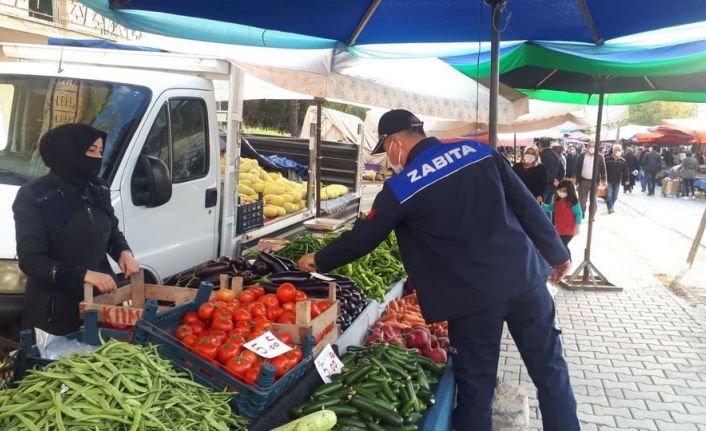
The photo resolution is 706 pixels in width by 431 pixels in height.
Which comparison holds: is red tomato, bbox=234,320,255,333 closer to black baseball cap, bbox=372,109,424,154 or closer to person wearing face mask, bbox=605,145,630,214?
black baseball cap, bbox=372,109,424,154

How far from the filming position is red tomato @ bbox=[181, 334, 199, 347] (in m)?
2.97

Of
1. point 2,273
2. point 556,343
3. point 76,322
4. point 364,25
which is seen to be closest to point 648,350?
point 556,343

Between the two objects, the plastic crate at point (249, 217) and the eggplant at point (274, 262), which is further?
the plastic crate at point (249, 217)

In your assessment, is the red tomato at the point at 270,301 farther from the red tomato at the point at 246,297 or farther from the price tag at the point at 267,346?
the price tag at the point at 267,346

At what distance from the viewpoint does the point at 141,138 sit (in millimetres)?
4500

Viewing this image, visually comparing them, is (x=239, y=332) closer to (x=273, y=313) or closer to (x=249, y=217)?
(x=273, y=313)

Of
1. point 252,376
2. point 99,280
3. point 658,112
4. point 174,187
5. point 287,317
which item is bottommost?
point 252,376

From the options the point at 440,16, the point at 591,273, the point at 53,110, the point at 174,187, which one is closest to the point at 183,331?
the point at 174,187

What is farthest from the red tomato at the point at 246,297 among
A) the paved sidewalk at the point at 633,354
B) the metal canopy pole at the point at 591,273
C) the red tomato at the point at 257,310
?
the metal canopy pole at the point at 591,273

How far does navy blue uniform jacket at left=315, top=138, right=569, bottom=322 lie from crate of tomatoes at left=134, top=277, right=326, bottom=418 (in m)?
0.71

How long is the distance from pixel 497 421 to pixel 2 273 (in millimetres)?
3499

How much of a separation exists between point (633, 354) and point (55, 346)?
19.4 ft

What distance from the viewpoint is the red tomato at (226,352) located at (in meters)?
2.87

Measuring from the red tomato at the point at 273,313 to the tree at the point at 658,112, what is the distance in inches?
2221
